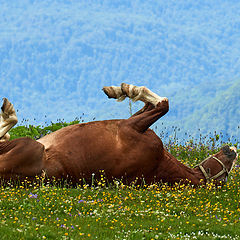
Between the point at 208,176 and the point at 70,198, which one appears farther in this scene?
the point at 208,176


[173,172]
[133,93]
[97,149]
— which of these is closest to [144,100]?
[133,93]

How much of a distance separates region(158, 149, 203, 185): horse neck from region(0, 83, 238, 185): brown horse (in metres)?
0.09

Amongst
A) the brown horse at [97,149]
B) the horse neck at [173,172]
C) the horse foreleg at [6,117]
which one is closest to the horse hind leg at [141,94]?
the brown horse at [97,149]

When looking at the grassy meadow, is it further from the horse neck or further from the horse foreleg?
the horse foreleg

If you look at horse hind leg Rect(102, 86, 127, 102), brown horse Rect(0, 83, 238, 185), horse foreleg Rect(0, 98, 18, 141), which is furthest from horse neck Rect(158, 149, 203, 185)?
horse foreleg Rect(0, 98, 18, 141)

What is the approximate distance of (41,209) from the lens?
736 centimetres

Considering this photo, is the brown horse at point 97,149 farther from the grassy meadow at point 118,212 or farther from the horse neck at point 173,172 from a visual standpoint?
the grassy meadow at point 118,212

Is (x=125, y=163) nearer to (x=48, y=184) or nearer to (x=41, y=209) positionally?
(x=48, y=184)

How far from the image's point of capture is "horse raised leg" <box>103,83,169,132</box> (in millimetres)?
9086

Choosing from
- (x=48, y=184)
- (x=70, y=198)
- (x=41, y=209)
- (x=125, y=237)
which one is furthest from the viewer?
(x=48, y=184)

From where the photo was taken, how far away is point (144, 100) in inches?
365

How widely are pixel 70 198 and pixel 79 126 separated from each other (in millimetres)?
1825

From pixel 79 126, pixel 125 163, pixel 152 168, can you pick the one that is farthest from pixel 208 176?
pixel 79 126

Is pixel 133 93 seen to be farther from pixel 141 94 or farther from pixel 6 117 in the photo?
pixel 6 117
